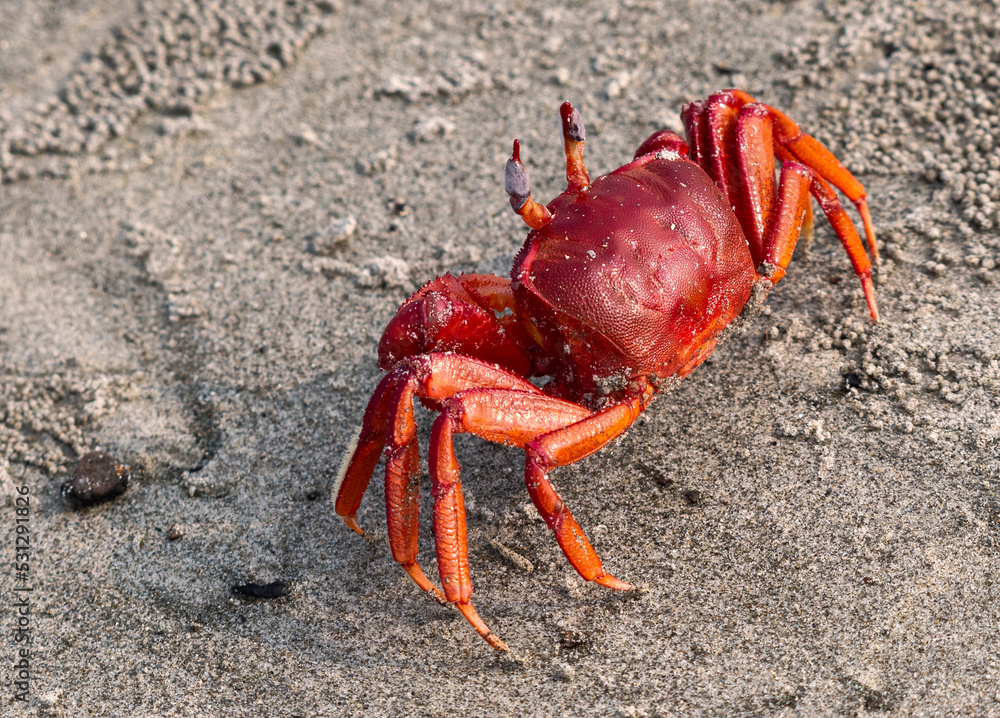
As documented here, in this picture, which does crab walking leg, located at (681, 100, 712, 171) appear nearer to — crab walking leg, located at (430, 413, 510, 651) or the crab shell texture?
the crab shell texture

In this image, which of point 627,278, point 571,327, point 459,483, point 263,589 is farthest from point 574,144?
point 263,589

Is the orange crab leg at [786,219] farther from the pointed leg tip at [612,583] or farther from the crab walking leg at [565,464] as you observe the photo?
the pointed leg tip at [612,583]

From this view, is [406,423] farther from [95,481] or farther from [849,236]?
[849,236]

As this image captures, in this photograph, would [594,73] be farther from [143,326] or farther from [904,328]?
[143,326]

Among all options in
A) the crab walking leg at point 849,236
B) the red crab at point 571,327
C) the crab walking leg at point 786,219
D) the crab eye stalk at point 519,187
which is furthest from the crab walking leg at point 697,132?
the crab eye stalk at point 519,187

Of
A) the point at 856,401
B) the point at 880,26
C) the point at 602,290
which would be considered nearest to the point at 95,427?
the point at 602,290
